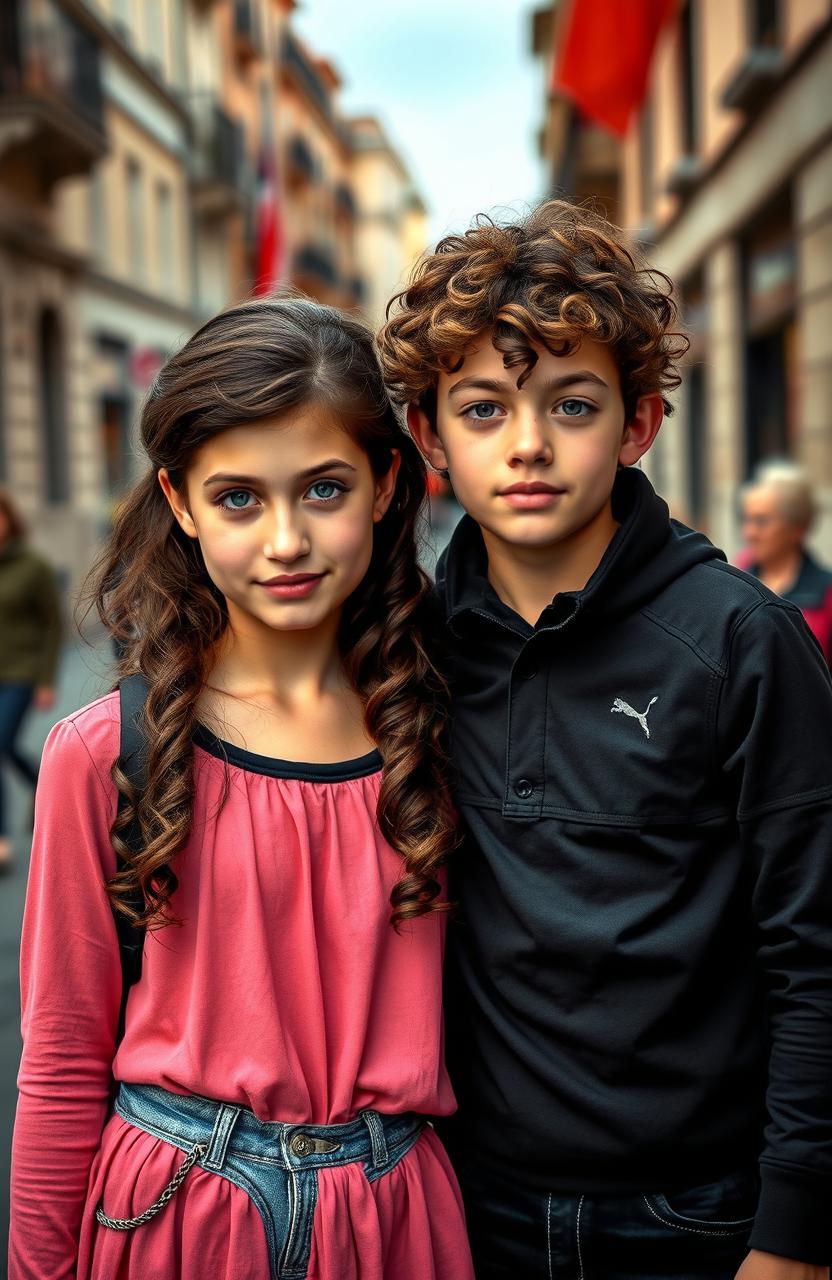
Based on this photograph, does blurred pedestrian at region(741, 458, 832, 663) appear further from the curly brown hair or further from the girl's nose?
the girl's nose

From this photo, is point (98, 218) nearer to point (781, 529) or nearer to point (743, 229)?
point (743, 229)

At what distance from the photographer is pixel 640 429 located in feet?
6.04

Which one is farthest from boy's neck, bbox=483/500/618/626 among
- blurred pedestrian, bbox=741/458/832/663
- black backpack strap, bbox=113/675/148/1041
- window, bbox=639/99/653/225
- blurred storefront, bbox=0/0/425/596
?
window, bbox=639/99/653/225

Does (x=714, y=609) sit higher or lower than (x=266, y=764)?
higher

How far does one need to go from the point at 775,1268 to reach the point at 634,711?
70cm

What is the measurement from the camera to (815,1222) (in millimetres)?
1587

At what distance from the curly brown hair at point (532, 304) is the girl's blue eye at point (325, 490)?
0.66 feet

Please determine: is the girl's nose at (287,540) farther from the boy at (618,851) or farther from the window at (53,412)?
the window at (53,412)

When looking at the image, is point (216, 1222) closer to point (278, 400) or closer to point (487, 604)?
point (487, 604)

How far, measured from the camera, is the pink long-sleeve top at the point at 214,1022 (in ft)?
5.32

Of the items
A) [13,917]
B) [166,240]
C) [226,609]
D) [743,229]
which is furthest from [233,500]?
[166,240]

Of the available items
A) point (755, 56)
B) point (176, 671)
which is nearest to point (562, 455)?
point (176, 671)

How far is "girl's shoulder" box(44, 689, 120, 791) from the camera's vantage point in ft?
5.38

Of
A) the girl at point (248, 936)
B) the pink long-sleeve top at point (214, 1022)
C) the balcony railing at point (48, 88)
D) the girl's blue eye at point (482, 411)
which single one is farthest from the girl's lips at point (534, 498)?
the balcony railing at point (48, 88)
